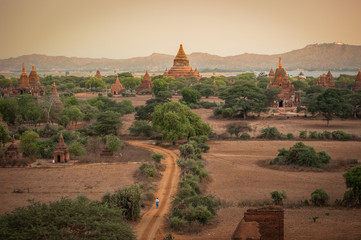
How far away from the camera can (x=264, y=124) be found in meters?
42.5

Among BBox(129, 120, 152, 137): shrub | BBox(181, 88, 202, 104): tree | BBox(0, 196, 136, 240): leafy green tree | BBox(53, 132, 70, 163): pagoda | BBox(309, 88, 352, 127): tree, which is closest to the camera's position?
BBox(0, 196, 136, 240): leafy green tree

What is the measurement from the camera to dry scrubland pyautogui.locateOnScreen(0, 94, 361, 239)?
614 inches

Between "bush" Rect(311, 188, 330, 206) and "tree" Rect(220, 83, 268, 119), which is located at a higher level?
"tree" Rect(220, 83, 268, 119)

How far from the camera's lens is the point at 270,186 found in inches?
849

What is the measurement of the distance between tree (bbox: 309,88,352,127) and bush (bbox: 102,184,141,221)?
2852 cm

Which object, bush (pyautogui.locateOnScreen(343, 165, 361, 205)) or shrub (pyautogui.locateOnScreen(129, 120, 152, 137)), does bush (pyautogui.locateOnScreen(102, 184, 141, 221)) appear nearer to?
bush (pyautogui.locateOnScreen(343, 165, 361, 205))

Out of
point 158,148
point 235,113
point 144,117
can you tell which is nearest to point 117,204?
point 158,148

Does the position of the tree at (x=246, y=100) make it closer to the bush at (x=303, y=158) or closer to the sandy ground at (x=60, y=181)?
the bush at (x=303, y=158)

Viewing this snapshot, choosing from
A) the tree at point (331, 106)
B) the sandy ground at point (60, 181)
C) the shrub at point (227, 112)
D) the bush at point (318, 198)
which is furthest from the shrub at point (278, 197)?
the shrub at point (227, 112)

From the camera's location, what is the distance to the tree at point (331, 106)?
4128 cm

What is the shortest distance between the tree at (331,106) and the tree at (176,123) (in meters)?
13.6

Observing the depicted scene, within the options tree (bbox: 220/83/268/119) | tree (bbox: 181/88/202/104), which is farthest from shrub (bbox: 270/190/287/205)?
tree (bbox: 181/88/202/104)

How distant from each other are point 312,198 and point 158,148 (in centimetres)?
1590

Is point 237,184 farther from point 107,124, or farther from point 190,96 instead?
point 190,96
